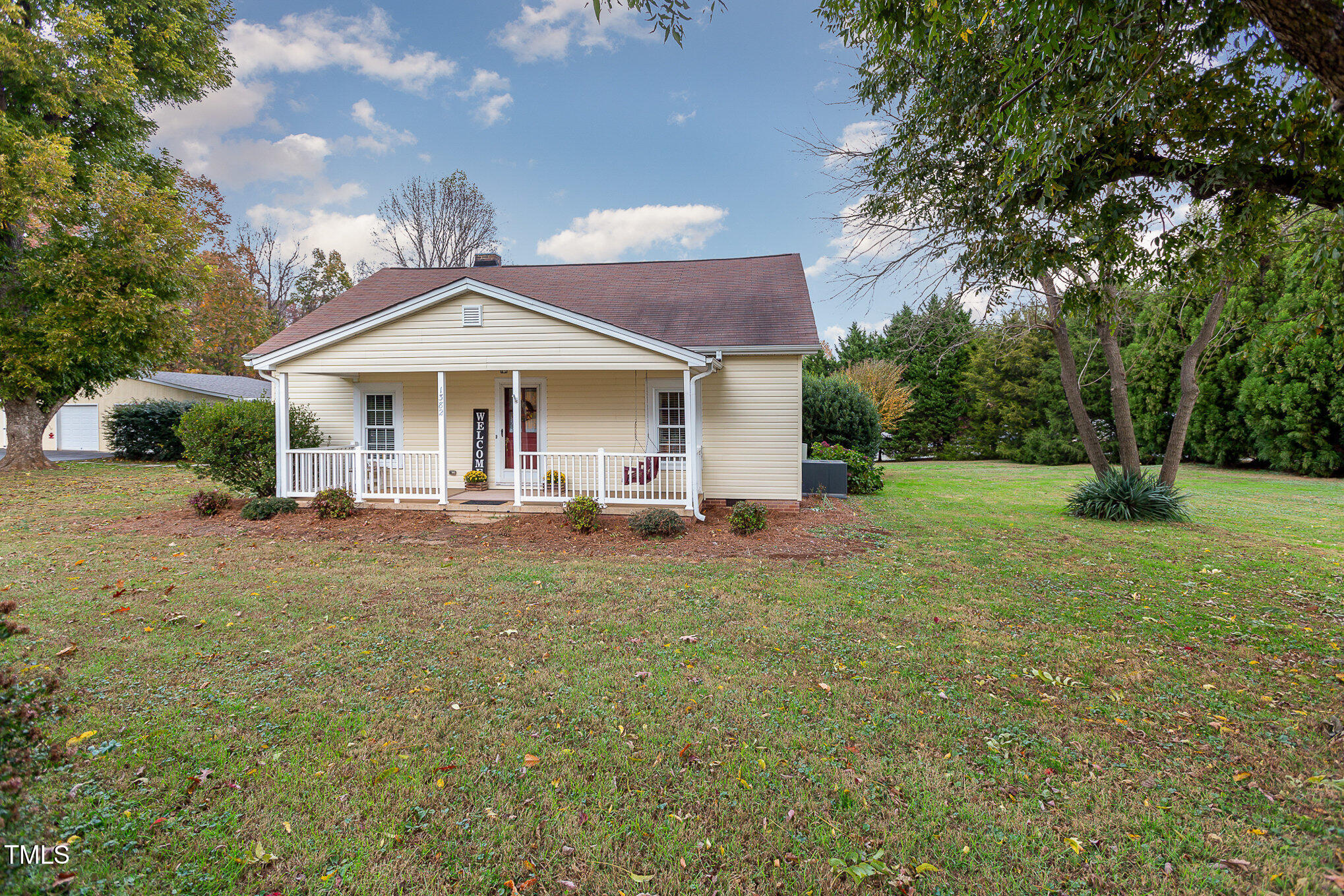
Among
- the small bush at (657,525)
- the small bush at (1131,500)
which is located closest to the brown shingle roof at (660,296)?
the small bush at (657,525)

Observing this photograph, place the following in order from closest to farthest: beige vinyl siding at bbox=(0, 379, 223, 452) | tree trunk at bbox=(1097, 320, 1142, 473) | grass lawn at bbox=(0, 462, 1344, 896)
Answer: grass lawn at bbox=(0, 462, 1344, 896) < tree trunk at bbox=(1097, 320, 1142, 473) < beige vinyl siding at bbox=(0, 379, 223, 452)

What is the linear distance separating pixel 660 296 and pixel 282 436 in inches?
338

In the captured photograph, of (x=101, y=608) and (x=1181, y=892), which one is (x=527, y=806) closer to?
(x=1181, y=892)

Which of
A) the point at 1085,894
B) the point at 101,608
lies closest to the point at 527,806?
the point at 1085,894

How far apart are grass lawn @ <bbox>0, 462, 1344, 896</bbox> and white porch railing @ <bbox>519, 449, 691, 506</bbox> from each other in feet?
11.1

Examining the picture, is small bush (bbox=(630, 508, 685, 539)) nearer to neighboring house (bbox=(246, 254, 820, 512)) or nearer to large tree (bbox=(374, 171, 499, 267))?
neighboring house (bbox=(246, 254, 820, 512))

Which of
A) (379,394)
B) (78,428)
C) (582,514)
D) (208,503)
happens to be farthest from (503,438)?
(78,428)

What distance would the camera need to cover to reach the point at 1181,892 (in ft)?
7.44

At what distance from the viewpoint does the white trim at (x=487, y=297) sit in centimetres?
968

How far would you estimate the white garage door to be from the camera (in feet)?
87.0

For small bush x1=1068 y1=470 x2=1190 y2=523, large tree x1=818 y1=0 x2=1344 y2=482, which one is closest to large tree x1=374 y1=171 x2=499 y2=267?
large tree x1=818 y1=0 x2=1344 y2=482

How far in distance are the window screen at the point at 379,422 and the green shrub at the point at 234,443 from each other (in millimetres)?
1715

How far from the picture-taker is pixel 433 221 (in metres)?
28.7

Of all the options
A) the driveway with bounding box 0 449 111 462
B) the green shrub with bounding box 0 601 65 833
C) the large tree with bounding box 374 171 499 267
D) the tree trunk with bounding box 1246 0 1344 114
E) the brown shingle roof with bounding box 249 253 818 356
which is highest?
the large tree with bounding box 374 171 499 267
